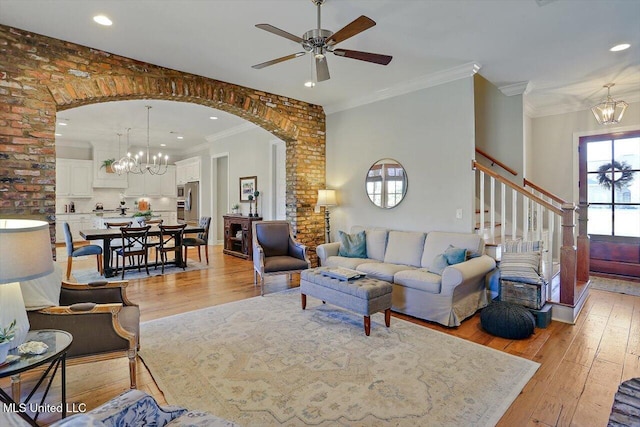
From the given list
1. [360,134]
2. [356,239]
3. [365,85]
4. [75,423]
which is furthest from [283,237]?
[75,423]

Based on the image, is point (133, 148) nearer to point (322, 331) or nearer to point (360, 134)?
point (360, 134)

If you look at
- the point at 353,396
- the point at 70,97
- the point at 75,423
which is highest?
the point at 70,97

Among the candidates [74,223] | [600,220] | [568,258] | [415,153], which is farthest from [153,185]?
[600,220]

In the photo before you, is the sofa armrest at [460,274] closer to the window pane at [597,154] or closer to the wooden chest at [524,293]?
the wooden chest at [524,293]

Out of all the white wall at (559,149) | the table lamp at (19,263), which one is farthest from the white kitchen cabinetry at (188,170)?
the white wall at (559,149)

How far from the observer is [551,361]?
9.02 feet

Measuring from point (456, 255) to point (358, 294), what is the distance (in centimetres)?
136

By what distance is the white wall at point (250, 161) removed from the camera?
24.5 feet

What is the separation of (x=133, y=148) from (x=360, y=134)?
8.09 m

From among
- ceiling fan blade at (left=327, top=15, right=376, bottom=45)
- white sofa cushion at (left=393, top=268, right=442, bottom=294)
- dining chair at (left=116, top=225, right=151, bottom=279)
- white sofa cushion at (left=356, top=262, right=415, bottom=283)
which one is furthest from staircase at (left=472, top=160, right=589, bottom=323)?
dining chair at (left=116, top=225, right=151, bottom=279)

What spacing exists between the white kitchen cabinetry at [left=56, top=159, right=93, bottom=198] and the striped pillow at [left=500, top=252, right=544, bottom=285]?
412 inches

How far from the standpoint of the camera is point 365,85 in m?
4.95

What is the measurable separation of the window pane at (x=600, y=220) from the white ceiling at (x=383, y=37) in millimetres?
1898

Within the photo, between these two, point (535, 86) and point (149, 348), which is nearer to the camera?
point (149, 348)
